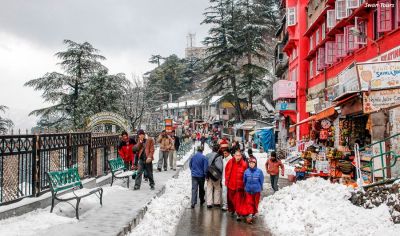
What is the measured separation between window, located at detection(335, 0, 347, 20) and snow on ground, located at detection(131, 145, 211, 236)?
42.7 feet

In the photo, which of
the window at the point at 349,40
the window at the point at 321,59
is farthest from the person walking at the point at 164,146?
the window at the point at 321,59

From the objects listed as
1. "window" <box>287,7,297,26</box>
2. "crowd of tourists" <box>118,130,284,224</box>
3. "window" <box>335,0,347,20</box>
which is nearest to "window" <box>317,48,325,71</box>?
"window" <box>335,0,347,20</box>

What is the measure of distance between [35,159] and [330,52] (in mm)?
20625

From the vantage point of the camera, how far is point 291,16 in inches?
1508

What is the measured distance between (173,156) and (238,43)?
30348mm

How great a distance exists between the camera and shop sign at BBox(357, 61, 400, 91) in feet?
40.5

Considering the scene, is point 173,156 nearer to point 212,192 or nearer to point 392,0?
point 212,192

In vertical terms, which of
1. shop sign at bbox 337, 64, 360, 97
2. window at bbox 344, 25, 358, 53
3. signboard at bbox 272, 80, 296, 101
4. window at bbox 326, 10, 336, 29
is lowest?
shop sign at bbox 337, 64, 360, 97

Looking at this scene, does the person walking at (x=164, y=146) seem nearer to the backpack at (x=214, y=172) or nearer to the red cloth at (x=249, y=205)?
the backpack at (x=214, y=172)

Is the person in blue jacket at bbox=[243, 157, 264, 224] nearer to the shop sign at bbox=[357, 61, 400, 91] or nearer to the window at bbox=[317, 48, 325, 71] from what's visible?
the shop sign at bbox=[357, 61, 400, 91]

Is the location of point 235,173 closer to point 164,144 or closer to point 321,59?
point 164,144

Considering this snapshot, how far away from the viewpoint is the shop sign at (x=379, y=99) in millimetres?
12336

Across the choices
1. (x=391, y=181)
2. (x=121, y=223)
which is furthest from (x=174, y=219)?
(x=391, y=181)

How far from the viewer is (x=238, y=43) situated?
161 feet
